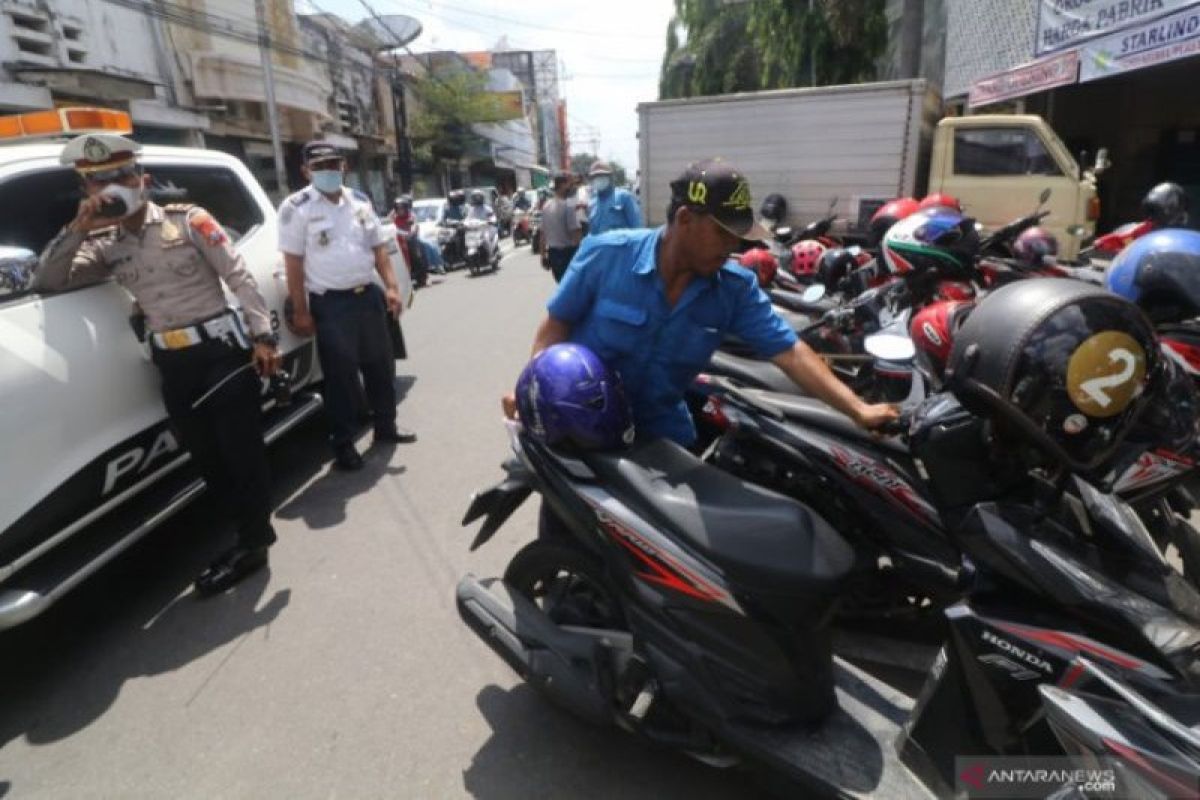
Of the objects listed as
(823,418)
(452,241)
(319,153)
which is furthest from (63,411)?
(452,241)

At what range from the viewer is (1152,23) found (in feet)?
23.2

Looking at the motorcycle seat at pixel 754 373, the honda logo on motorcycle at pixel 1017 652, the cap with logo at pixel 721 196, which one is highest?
the cap with logo at pixel 721 196

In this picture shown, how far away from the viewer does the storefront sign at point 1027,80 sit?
8.74 metres

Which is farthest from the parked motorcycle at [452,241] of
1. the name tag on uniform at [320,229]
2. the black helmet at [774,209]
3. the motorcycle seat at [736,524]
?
the motorcycle seat at [736,524]

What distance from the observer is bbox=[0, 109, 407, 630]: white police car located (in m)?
2.46

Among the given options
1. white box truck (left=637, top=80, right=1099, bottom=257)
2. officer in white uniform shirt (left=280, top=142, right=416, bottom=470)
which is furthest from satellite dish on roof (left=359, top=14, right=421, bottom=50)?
officer in white uniform shirt (left=280, top=142, right=416, bottom=470)

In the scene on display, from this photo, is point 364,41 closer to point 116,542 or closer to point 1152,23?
point 1152,23

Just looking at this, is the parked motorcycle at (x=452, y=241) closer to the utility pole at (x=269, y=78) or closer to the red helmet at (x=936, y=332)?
the utility pole at (x=269, y=78)

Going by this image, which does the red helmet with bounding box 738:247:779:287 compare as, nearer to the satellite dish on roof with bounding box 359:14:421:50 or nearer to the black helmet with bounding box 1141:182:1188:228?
the black helmet with bounding box 1141:182:1188:228

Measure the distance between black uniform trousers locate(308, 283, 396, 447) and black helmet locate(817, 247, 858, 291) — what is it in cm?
361

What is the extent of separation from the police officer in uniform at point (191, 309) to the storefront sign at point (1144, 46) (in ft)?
26.4

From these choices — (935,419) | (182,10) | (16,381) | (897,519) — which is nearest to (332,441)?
(16,381)

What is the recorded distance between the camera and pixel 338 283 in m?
4.12

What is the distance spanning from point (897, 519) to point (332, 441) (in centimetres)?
328
